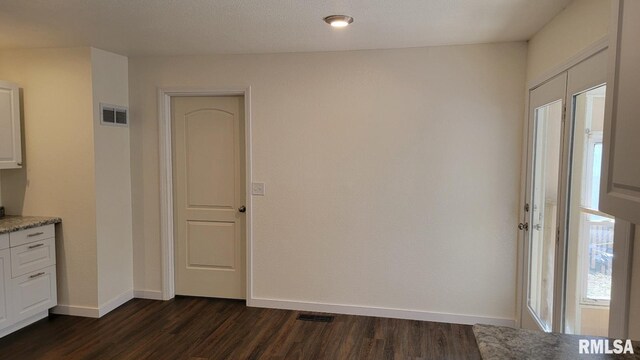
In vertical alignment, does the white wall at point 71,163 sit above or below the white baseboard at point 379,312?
above

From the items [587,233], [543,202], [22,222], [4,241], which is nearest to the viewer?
[587,233]

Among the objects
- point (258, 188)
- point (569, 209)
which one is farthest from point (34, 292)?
point (569, 209)

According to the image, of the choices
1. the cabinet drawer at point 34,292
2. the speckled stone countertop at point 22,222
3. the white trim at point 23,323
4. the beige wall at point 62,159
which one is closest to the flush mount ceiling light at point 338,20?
the beige wall at point 62,159

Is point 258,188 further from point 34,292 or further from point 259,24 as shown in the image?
point 34,292

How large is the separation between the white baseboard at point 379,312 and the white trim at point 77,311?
1376 mm

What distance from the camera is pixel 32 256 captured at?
3.38 metres

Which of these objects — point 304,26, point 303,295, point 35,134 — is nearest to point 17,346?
point 35,134

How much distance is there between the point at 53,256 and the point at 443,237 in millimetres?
3492

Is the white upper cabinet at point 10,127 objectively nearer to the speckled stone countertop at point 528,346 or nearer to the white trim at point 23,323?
the white trim at point 23,323

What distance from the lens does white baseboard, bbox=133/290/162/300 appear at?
159 inches

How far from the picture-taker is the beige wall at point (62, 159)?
3525 millimetres

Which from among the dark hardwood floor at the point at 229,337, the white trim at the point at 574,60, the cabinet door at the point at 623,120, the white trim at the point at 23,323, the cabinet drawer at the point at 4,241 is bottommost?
the dark hardwood floor at the point at 229,337

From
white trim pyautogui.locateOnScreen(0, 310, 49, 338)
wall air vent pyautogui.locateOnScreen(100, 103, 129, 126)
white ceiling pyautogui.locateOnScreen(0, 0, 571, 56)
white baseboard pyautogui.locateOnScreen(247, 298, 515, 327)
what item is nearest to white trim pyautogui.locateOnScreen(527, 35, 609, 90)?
white ceiling pyautogui.locateOnScreen(0, 0, 571, 56)

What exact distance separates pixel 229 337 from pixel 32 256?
1.81 metres
